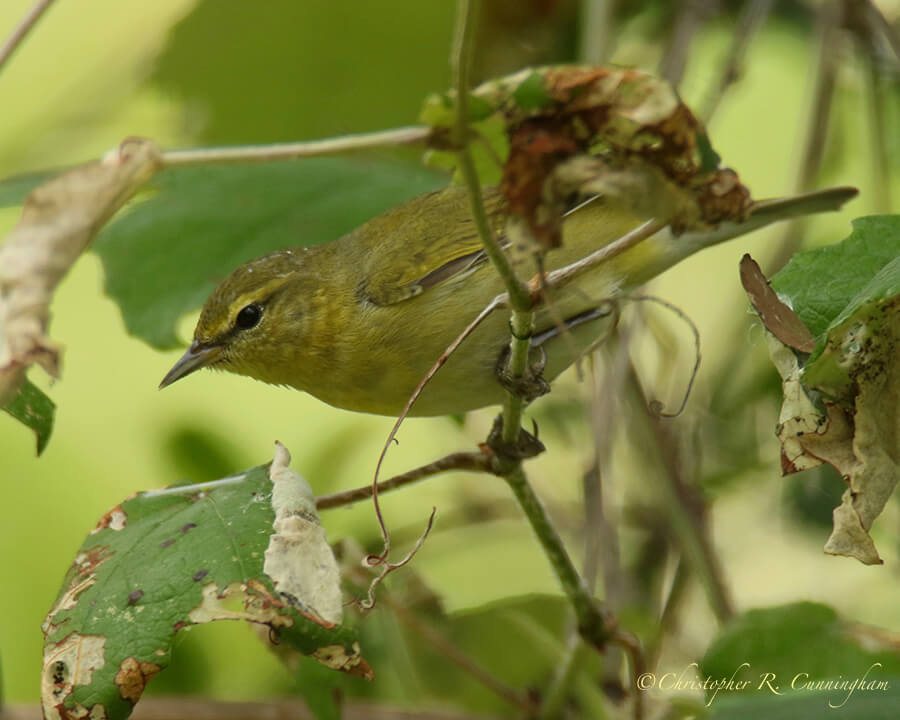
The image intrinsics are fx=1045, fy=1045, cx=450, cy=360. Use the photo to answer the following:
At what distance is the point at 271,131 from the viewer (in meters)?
4.29

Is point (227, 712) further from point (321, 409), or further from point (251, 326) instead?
point (321, 409)

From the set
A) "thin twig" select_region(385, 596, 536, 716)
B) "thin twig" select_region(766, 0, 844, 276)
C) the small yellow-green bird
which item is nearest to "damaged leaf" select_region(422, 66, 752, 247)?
the small yellow-green bird

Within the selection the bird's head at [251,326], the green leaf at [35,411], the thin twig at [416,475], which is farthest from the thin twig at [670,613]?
the green leaf at [35,411]

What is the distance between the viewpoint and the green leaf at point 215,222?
10.3ft

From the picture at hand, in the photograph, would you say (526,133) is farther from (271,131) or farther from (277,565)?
(271,131)

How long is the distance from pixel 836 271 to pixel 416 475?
0.92 meters

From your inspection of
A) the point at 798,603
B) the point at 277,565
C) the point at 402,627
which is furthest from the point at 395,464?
the point at 277,565

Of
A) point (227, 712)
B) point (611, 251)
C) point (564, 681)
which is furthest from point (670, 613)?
point (611, 251)

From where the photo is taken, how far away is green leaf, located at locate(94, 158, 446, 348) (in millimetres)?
3148

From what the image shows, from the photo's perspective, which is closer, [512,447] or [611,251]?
[611,251]

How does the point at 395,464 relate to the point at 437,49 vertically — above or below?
below

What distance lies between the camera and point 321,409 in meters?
5.00

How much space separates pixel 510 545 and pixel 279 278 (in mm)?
1487

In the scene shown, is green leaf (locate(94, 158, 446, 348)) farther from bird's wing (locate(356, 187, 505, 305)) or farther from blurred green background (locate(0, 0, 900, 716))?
blurred green background (locate(0, 0, 900, 716))
